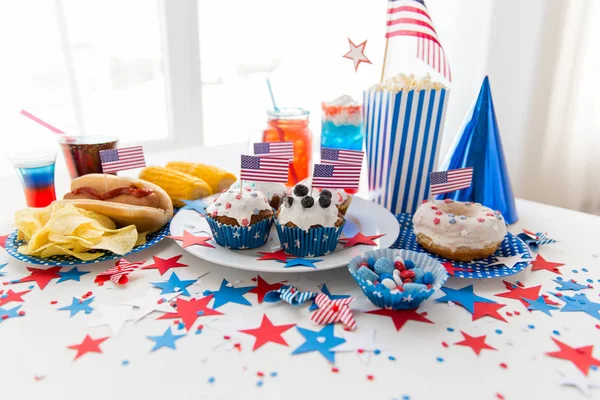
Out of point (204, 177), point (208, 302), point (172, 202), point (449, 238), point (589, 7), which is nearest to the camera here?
point (208, 302)

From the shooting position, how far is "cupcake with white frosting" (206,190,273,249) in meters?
1.02

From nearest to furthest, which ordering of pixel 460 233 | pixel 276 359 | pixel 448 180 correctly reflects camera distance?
pixel 276 359
pixel 460 233
pixel 448 180

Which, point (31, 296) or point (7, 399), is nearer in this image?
point (7, 399)

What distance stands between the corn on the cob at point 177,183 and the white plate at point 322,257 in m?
0.11

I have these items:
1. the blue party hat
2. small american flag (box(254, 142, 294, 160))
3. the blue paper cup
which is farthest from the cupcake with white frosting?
the blue party hat

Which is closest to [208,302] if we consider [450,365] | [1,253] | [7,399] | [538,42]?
[7,399]

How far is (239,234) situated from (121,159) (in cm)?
43

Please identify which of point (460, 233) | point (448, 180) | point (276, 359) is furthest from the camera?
point (448, 180)

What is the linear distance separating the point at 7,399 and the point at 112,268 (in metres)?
0.40

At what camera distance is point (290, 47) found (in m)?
2.59

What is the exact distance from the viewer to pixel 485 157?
4.15ft

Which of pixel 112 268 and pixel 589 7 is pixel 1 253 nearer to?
pixel 112 268

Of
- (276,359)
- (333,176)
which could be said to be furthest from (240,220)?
(276,359)

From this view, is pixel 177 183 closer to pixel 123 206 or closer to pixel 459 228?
pixel 123 206
